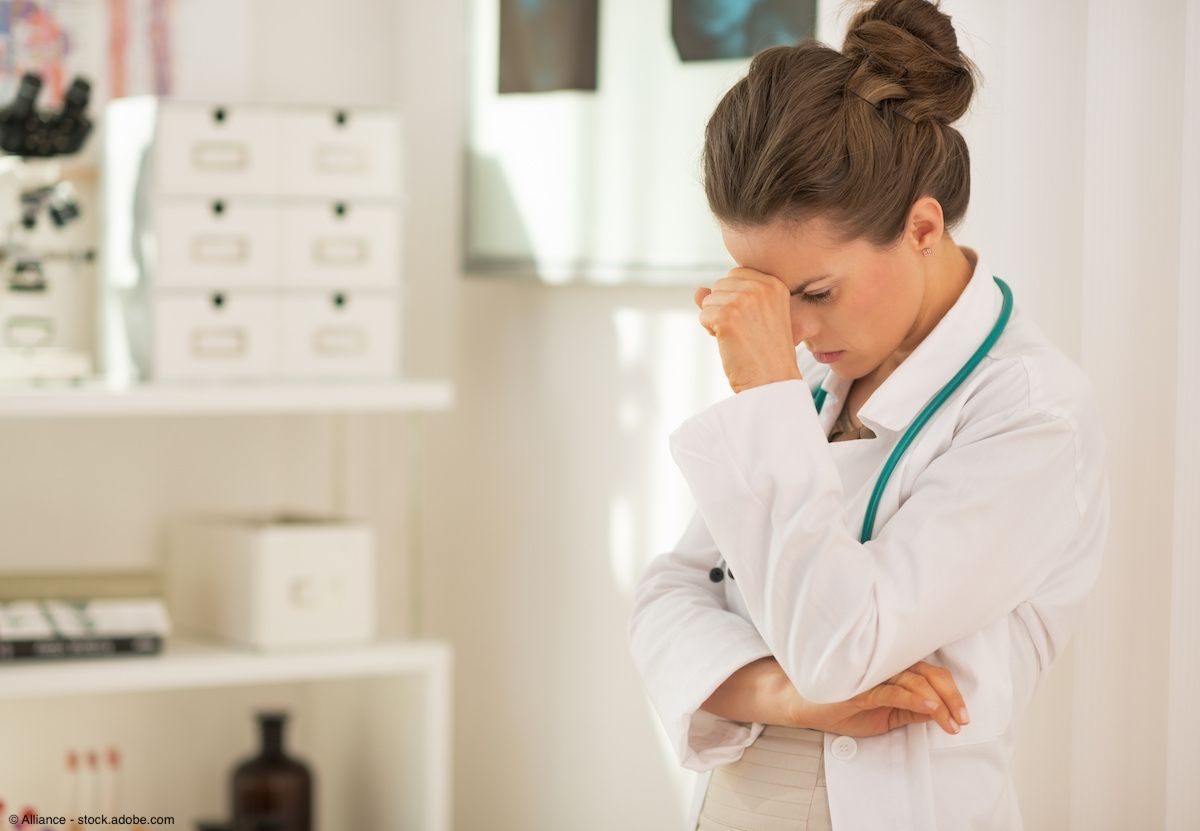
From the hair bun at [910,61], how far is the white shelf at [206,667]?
1322mm

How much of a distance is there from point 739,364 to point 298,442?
163cm

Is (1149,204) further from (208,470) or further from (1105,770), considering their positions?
(208,470)

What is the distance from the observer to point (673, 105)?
1.96 meters


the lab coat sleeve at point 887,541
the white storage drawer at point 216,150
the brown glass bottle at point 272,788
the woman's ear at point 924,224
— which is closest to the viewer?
the lab coat sleeve at point 887,541

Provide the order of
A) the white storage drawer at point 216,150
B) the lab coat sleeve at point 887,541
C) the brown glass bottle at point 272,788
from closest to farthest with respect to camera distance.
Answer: the lab coat sleeve at point 887,541 → the white storage drawer at point 216,150 → the brown glass bottle at point 272,788

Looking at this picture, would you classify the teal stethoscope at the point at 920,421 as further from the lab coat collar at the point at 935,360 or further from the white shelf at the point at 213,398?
the white shelf at the point at 213,398

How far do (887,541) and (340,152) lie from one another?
1378 millimetres

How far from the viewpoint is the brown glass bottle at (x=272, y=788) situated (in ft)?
7.54

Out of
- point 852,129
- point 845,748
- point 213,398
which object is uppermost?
point 852,129

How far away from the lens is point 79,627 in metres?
2.07

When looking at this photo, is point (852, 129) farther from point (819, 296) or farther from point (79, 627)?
point (79, 627)

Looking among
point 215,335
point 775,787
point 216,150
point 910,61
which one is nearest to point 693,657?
point 775,787

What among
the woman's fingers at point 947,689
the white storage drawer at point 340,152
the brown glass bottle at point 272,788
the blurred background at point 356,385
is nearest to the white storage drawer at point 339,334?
the blurred background at point 356,385

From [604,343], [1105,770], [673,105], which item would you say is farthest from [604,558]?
[1105,770]
